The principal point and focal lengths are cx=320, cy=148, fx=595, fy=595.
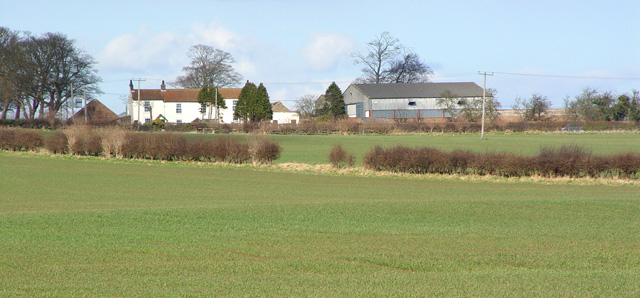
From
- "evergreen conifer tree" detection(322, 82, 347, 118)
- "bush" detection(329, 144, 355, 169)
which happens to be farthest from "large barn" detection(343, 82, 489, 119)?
"bush" detection(329, 144, 355, 169)

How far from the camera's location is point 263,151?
3206cm

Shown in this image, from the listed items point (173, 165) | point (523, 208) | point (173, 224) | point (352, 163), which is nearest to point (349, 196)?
point (523, 208)

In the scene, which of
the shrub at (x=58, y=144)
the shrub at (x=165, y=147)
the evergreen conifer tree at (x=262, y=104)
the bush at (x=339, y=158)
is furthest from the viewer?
the evergreen conifer tree at (x=262, y=104)

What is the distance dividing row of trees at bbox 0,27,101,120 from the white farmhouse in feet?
35.8

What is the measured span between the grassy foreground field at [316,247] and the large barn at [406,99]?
73962 mm

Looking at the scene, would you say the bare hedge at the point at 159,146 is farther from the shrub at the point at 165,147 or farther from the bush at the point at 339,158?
the bush at the point at 339,158

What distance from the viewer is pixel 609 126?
75.1 meters

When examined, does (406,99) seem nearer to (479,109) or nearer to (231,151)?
(479,109)

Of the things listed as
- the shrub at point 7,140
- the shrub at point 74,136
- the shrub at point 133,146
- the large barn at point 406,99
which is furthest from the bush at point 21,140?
the large barn at point 406,99

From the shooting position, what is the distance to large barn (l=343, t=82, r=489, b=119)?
9175cm

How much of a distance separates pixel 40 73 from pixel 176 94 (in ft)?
70.4

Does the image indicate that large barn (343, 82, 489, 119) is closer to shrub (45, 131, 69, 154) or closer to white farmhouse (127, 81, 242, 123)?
white farmhouse (127, 81, 242, 123)

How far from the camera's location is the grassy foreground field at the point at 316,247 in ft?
22.3

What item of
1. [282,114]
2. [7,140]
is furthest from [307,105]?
[7,140]
